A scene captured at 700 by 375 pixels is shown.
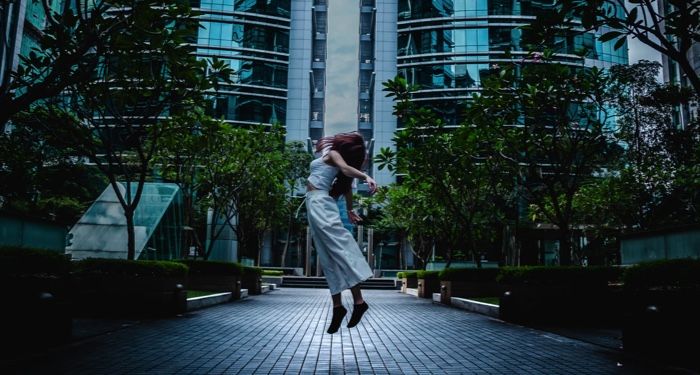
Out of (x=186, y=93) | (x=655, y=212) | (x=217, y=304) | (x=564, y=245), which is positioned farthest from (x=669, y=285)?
(x=655, y=212)

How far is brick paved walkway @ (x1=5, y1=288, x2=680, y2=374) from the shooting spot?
544 centimetres

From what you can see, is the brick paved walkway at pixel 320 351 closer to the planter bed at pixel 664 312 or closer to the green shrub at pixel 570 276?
the planter bed at pixel 664 312

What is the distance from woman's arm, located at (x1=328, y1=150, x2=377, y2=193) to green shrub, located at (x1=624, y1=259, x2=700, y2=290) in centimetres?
404

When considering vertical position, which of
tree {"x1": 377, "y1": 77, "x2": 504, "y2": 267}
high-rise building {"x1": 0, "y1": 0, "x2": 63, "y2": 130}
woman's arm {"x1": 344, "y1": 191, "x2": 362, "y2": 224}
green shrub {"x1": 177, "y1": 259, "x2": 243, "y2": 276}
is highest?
high-rise building {"x1": 0, "y1": 0, "x2": 63, "y2": 130}

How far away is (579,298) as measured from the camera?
11.0m

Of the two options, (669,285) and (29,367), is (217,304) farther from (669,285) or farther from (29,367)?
(669,285)

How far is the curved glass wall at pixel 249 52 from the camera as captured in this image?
2418 inches

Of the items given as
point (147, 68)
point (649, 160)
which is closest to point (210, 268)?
point (147, 68)

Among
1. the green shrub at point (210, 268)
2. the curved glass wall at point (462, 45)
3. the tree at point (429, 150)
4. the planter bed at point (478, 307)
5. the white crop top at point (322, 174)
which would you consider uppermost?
the curved glass wall at point (462, 45)

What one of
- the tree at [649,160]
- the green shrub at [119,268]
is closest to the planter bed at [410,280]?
the tree at [649,160]

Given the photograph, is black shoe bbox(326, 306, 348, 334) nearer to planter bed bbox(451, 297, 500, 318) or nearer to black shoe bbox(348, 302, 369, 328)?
black shoe bbox(348, 302, 369, 328)

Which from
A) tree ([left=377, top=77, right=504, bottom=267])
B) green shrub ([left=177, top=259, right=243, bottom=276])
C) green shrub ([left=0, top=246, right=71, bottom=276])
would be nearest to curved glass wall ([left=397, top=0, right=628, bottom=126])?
tree ([left=377, top=77, right=504, bottom=267])

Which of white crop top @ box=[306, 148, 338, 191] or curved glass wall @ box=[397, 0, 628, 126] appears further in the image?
curved glass wall @ box=[397, 0, 628, 126]

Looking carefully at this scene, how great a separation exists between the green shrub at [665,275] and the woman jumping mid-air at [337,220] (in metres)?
3.99
